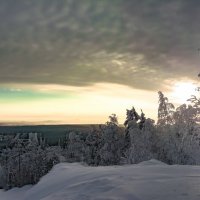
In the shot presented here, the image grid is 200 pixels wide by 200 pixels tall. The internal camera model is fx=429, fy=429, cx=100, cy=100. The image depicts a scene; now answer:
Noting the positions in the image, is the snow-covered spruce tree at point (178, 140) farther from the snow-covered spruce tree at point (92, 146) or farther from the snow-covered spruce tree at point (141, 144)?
the snow-covered spruce tree at point (92, 146)

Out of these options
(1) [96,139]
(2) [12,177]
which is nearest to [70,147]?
(1) [96,139]

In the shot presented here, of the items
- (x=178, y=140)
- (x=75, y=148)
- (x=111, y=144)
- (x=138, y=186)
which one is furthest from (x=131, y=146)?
(x=138, y=186)

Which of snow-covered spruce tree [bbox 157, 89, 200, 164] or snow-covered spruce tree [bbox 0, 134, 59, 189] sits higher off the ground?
snow-covered spruce tree [bbox 157, 89, 200, 164]

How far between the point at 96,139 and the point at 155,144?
22419 mm

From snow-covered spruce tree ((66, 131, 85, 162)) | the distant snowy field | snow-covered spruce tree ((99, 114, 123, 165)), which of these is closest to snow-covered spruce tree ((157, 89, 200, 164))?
snow-covered spruce tree ((99, 114, 123, 165))

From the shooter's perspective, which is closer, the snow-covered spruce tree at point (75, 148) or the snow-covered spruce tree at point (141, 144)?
the snow-covered spruce tree at point (141, 144)

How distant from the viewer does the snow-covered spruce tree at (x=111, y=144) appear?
57406mm

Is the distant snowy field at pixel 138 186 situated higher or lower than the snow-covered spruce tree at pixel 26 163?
higher

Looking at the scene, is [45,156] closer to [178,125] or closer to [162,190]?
[178,125]

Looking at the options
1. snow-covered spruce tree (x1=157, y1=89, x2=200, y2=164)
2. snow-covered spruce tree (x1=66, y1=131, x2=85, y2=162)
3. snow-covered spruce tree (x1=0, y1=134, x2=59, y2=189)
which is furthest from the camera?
snow-covered spruce tree (x1=66, y1=131, x2=85, y2=162)

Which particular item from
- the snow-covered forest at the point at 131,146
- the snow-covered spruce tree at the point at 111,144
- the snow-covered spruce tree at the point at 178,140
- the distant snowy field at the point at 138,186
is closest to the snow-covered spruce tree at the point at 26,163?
the snow-covered forest at the point at 131,146

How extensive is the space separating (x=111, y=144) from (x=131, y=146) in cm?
1047

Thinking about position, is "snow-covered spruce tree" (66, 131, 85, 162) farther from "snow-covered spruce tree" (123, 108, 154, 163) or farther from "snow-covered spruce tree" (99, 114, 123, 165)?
"snow-covered spruce tree" (123, 108, 154, 163)

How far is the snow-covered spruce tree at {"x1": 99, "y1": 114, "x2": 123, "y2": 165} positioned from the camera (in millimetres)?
57406
